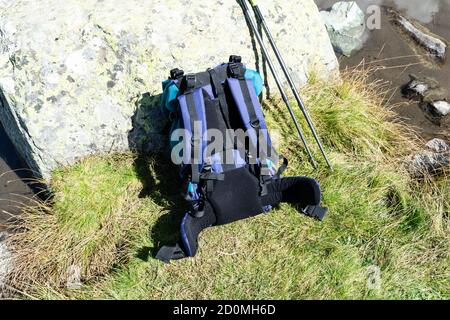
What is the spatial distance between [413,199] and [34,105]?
→ 13.0 ft

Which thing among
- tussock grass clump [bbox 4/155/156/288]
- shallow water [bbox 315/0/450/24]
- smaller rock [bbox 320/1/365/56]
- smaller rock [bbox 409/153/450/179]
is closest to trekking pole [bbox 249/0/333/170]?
smaller rock [bbox 409/153/450/179]

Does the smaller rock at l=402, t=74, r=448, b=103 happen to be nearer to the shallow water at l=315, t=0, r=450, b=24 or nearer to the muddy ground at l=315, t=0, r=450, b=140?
the muddy ground at l=315, t=0, r=450, b=140

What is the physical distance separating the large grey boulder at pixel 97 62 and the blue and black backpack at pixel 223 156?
1.59 ft

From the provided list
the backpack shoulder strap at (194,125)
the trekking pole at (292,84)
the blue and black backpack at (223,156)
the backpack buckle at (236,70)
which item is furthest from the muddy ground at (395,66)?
the backpack buckle at (236,70)

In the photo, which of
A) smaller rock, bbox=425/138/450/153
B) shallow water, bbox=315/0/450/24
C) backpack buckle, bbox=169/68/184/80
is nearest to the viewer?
backpack buckle, bbox=169/68/184/80

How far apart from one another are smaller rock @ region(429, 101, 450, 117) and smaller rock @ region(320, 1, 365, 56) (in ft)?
4.43

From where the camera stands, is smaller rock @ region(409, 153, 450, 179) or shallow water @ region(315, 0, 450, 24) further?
shallow water @ region(315, 0, 450, 24)

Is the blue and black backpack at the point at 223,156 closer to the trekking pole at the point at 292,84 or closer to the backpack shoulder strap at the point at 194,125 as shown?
the backpack shoulder strap at the point at 194,125

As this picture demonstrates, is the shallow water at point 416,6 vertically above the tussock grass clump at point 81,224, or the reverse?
the shallow water at point 416,6

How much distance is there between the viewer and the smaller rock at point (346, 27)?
6.84 metres

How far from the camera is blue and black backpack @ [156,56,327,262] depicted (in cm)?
452

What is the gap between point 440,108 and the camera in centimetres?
615

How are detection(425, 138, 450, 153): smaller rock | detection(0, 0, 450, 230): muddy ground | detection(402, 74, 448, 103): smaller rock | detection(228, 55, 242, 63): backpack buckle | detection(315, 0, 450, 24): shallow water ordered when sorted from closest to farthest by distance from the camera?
detection(228, 55, 242, 63): backpack buckle < detection(425, 138, 450, 153): smaller rock < detection(0, 0, 450, 230): muddy ground < detection(402, 74, 448, 103): smaller rock < detection(315, 0, 450, 24): shallow water

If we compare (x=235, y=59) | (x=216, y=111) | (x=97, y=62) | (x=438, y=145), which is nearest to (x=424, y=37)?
(x=438, y=145)
